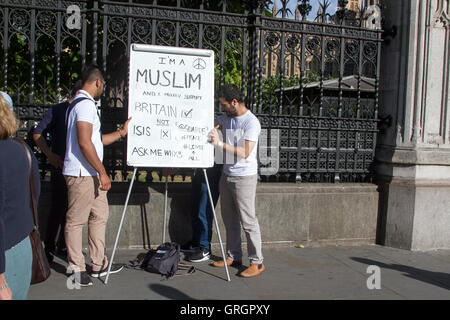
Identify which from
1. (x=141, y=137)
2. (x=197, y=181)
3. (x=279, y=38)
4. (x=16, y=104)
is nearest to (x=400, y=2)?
(x=279, y=38)

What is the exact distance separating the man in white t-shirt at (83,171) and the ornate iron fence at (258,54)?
127cm

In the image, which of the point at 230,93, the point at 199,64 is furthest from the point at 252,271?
the point at 199,64

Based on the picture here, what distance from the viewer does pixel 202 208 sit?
5520 millimetres

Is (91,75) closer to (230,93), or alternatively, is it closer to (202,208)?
(230,93)

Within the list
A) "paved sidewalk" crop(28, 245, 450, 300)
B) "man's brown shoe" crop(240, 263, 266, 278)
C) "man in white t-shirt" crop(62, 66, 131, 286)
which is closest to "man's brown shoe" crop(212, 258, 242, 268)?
"paved sidewalk" crop(28, 245, 450, 300)

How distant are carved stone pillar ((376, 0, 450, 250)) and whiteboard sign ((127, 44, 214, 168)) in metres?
3.06

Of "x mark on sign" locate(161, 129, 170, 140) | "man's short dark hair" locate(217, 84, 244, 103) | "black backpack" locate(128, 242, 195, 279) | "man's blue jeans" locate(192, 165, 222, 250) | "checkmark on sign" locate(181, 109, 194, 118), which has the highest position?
"man's short dark hair" locate(217, 84, 244, 103)

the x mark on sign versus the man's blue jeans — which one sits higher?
the x mark on sign

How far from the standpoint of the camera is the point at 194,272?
16.4 feet

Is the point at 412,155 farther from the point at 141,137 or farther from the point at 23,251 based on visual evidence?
the point at 23,251

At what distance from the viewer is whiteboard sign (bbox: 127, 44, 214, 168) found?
4.68 m

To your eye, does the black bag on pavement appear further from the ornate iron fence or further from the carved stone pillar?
the carved stone pillar

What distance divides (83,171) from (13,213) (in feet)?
6.23

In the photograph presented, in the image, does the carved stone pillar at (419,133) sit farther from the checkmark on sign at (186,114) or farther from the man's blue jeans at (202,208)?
the checkmark on sign at (186,114)
